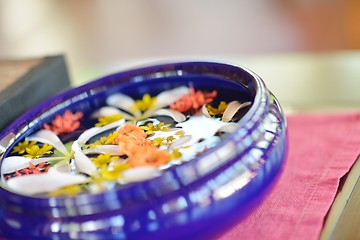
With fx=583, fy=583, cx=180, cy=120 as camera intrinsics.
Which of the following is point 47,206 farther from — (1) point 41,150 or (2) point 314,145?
(2) point 314,145

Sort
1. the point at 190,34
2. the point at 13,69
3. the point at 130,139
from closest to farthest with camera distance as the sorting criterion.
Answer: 1. the point at 130,139
2. the point at 13,69
3. the point at 190,34

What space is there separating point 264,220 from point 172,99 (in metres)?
0.16

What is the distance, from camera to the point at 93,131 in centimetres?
55

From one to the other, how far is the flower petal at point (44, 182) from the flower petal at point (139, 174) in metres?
0.04

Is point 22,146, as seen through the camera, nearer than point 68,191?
No

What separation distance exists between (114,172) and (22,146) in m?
0.17

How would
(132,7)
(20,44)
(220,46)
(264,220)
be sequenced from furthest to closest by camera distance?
(132,7) → (20,44) → (220,46) → (264,220)

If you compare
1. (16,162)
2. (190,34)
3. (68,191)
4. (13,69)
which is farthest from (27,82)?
(190,34)

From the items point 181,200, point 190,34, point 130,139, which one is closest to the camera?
point 181,200

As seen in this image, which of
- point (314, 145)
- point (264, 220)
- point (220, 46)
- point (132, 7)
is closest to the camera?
point (264, 220)

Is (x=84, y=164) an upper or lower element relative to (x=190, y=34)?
upper

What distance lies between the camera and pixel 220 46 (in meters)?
1.33

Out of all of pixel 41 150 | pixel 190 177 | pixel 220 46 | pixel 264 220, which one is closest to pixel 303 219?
pixel 264 220

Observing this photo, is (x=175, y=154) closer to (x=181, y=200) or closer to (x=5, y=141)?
(x=181, y=200)
